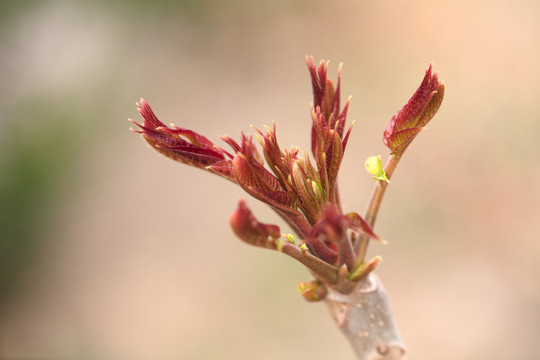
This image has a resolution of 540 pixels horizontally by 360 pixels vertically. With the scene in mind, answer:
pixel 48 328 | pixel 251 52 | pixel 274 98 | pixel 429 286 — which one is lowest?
pixel 48 328

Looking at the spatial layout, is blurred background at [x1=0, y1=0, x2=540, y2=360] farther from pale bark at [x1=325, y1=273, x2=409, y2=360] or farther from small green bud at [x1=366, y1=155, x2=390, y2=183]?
small green bud at [x1=366, y1=155, x2=390, y2=183]

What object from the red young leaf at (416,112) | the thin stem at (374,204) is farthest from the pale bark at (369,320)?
the red young leaf at (416,112)

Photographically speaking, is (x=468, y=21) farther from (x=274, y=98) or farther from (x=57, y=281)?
(x=57, y=281)

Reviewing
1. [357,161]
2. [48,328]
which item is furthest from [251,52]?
[48,328]

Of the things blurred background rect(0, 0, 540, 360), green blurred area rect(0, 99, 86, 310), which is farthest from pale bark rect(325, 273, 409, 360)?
green blurred area rect(0, 99, 86, 310)

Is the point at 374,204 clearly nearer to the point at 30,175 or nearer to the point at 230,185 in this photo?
the point at 230,185
